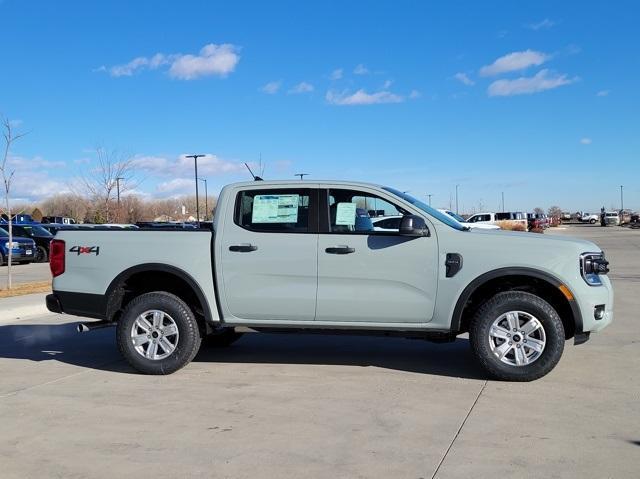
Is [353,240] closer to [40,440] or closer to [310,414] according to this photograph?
[310,414]

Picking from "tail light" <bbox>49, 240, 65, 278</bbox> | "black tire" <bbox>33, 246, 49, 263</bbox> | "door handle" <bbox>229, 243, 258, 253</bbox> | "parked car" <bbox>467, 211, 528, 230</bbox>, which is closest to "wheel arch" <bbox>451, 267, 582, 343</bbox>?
"door handle" <bbox>229, 243, 258, 253</bbox>

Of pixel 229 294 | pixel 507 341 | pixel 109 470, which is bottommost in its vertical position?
pixel 109 470

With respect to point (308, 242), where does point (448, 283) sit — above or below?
below

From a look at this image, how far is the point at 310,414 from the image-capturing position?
17.5 ft

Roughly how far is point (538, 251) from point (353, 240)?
1.77 metres

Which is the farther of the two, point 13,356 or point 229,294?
point 13,356

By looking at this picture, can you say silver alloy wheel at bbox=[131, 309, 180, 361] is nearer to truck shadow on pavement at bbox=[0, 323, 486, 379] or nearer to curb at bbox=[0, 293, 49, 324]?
truck shadow on pavement at bbox=[0, 323, 486, 379]

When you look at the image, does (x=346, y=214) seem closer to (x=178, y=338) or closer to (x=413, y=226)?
(x=413, y=226)

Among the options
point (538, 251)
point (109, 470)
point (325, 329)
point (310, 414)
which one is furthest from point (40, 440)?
point (538, 251)

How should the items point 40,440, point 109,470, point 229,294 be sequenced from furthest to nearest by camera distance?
point 229,294 → point 40,440 → point 109,470

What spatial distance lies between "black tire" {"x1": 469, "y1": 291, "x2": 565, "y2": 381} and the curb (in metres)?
8.07

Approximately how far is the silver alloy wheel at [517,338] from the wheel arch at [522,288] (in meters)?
0.34

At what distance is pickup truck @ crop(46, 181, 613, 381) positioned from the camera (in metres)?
6.14

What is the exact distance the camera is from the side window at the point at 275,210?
6594 millimetres
